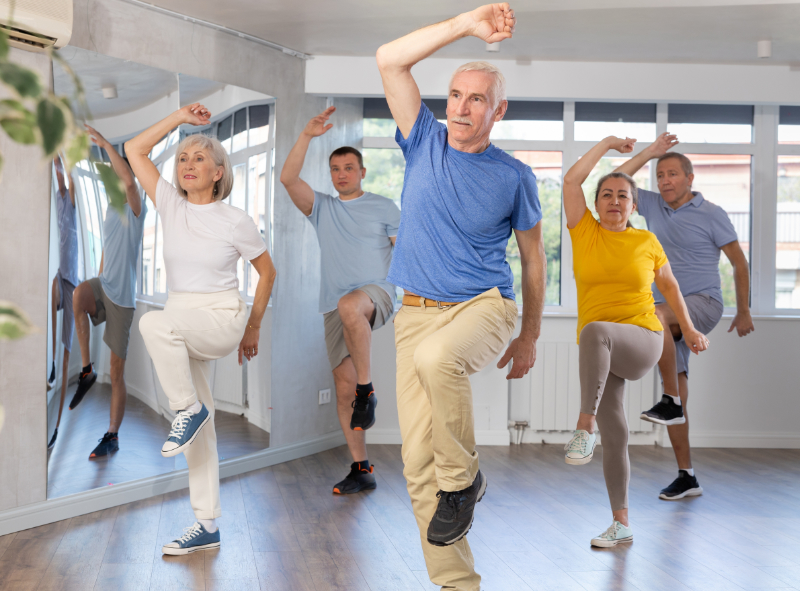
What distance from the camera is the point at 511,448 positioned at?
17.8ft

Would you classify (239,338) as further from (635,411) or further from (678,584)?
(635,411)

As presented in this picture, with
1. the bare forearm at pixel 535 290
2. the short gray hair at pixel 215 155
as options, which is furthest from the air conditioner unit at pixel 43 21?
the bare forearm at pixel 535 290

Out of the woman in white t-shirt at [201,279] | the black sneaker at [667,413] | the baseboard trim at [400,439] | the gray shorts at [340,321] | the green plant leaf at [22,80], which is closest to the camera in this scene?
the green plant leaf at [22,80]

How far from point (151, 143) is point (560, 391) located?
11.7 feet

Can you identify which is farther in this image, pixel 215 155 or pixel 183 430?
pixel 215 155

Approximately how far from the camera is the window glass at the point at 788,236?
5.84 meters

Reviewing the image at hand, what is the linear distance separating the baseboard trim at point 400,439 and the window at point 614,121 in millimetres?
2420

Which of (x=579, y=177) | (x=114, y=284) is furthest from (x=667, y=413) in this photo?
(x=114, y=284)

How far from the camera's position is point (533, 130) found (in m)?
5.86

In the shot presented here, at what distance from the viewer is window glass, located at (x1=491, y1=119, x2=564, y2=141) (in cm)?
586

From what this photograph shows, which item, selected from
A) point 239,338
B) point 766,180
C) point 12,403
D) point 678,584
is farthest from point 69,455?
point 766,180

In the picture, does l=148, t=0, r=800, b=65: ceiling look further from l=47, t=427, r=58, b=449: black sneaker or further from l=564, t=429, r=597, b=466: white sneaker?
l=564, t=429, r=597, b=466: white sneaker

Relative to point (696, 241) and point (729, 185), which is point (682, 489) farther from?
point (729, 185)

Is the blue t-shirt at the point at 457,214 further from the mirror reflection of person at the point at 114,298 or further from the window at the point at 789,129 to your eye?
the window at the point at 789,129
